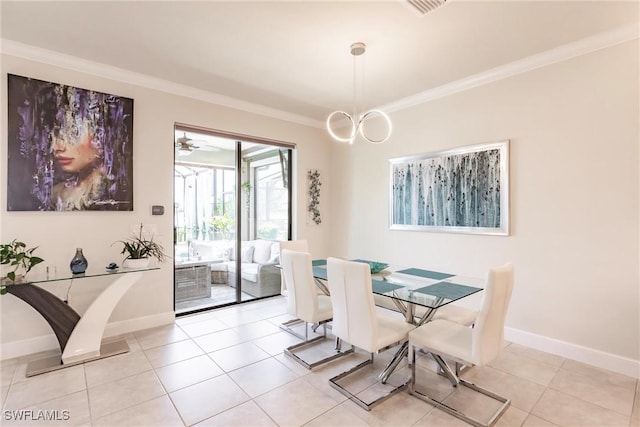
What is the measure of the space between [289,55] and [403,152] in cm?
197

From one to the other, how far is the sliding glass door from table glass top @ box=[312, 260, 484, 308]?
1844 millimetres

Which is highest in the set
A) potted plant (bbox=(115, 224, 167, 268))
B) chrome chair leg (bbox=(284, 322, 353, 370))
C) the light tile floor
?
potted plant (bbox=(115, 224, 167, 268))

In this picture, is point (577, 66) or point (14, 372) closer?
point (14, 372)

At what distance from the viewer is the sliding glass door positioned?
163 inches

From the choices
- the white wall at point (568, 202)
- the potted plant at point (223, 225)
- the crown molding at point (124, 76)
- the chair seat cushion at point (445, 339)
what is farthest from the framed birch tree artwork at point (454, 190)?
the potted plant at point (223, 225)

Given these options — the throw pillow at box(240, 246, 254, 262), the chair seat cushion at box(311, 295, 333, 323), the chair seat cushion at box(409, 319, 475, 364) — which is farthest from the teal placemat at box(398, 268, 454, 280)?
the throw pillow at box(240, 246, 254, 262)

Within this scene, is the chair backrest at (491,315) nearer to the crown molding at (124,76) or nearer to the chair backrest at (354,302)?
the chair backrest at (354,302)

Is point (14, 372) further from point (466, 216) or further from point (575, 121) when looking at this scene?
point (575, 121)

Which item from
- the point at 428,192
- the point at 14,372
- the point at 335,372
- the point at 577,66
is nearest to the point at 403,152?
the point at 428,192

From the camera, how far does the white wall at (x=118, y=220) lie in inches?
113

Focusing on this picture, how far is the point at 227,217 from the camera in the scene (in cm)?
457

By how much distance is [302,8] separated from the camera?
2.31 metres

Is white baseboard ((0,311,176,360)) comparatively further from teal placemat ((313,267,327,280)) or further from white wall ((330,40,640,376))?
white wall ((330,40,640,376))

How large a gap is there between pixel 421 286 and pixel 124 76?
3.64 m
